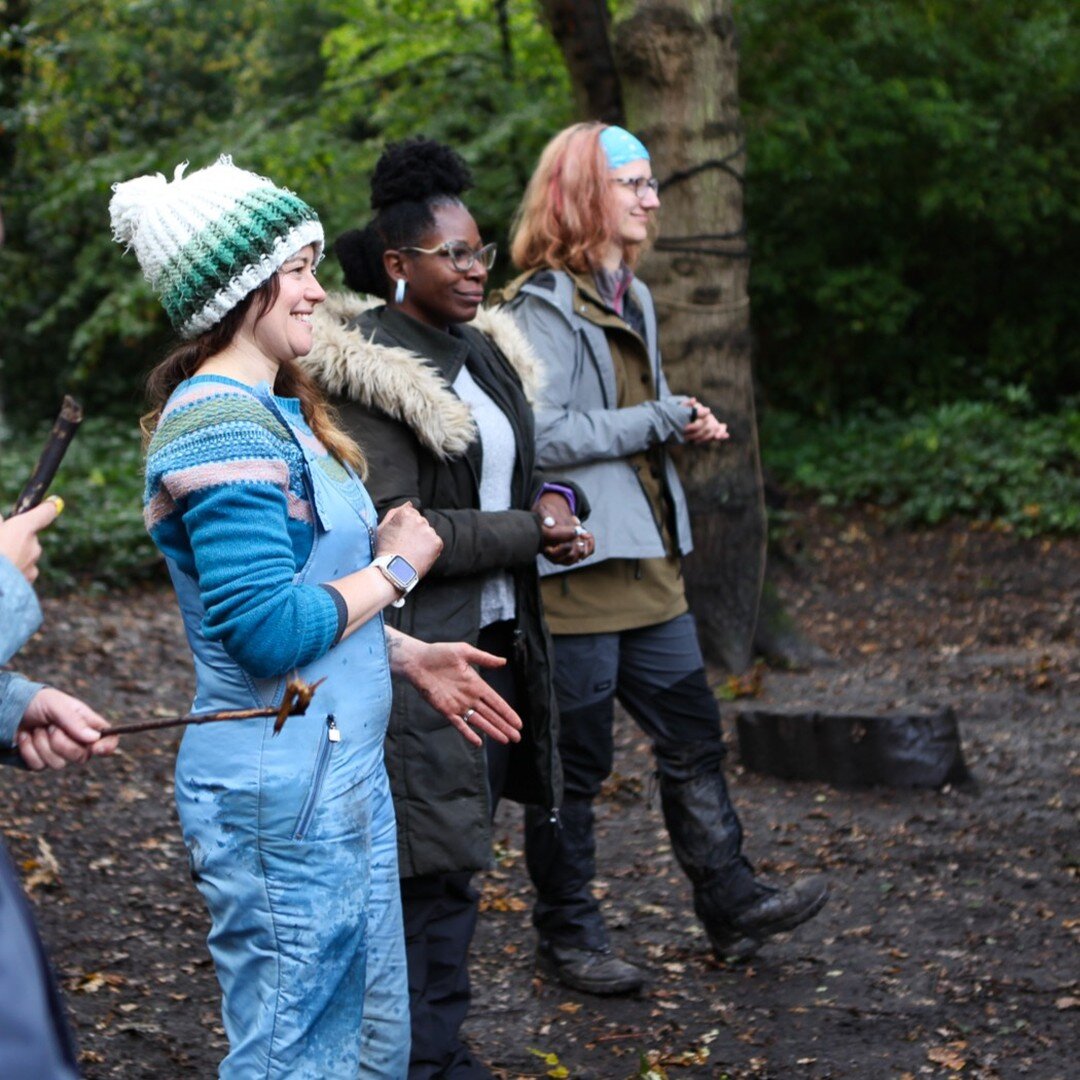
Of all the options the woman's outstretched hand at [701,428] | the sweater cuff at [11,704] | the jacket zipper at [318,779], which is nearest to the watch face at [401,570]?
the jacket zipper at [318,779]

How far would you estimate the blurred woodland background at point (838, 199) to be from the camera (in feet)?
42.7

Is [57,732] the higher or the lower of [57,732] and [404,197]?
the lower

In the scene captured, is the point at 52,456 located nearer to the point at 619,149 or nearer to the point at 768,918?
the point at 619,149

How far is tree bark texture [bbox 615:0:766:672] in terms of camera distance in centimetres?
733

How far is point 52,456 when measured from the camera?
7.83 ft

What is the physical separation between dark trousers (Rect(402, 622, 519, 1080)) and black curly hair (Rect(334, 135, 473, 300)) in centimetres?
92

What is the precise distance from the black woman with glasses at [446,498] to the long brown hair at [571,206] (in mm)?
630

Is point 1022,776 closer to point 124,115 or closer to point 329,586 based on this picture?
point 329,586

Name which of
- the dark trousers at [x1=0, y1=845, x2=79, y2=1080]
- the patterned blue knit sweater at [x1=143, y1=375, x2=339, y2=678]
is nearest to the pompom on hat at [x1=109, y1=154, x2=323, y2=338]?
the patterned blue knit sweater at [x1=143, y1=375, x2=339, y2=678]

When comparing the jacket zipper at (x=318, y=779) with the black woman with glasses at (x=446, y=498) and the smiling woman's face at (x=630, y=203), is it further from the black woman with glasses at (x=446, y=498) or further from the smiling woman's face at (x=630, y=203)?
the smiling woman's face at (x=630, y=203)

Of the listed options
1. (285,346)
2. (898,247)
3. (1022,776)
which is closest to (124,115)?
(898,247)

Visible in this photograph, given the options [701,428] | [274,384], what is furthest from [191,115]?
[274,384]

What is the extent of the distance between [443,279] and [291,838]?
1.53 meters

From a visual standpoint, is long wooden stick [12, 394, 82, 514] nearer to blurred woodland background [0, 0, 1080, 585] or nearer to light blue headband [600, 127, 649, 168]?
light blue headband [600, 127, 649, 168]
